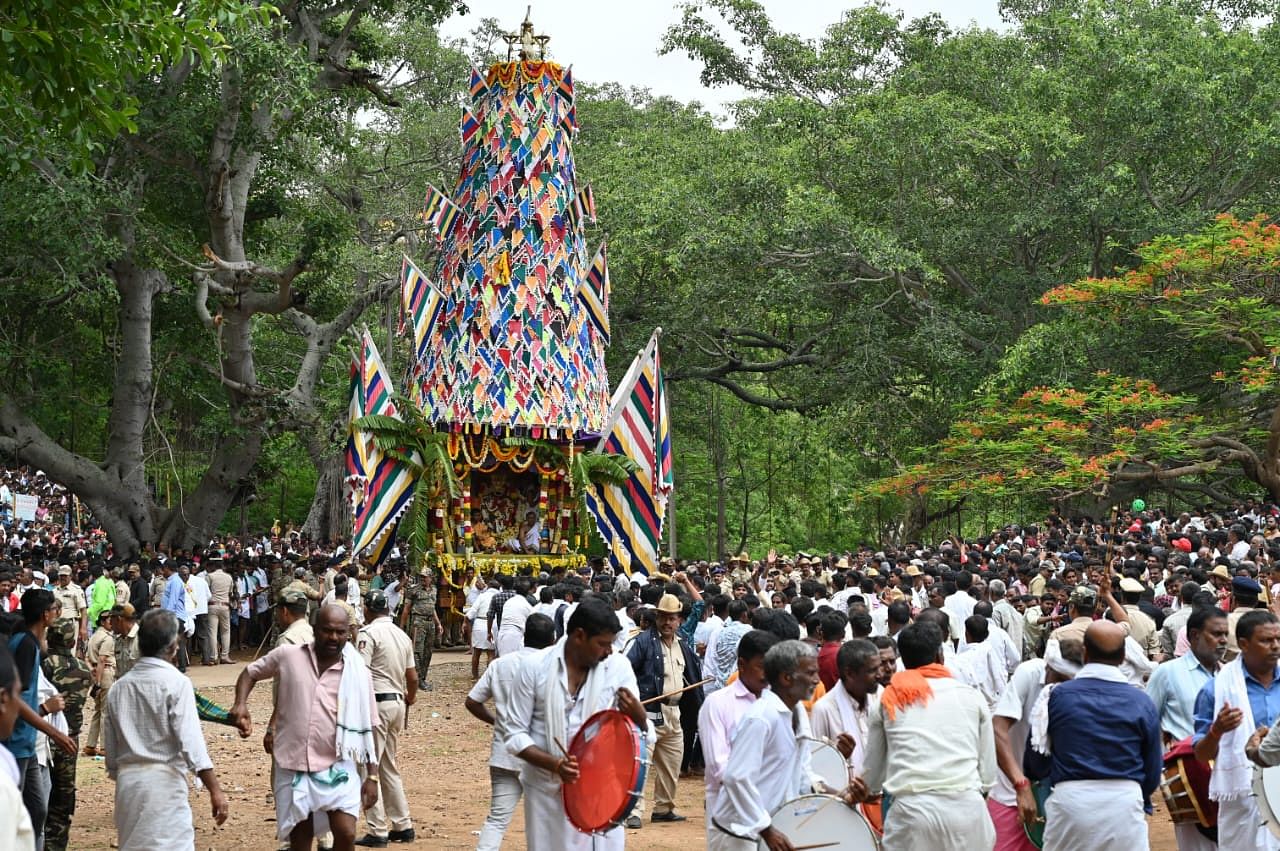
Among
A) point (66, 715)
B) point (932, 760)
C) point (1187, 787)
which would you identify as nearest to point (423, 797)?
point (66, 715)

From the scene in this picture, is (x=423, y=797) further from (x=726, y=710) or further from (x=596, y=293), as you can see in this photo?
(x=596, y=293)

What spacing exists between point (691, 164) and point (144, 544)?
13.6 meters

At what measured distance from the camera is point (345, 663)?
25.8 ft

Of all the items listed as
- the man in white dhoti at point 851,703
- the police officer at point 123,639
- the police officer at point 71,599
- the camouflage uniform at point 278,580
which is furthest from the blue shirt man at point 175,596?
the man in white dhoti at point 851,703

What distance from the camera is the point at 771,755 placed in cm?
647

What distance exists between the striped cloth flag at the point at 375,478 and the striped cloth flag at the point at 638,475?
313cm

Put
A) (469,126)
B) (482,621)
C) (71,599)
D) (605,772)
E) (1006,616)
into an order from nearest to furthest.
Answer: (605,772)
(1006,616)
(71,599)
(482,621)
(469,126)

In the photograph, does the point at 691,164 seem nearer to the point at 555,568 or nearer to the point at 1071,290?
the point at 1071,290

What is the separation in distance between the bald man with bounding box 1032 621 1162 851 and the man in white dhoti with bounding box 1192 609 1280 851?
73 centimetres

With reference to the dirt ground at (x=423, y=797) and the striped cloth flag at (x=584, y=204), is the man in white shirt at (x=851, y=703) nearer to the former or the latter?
the dirt ground at (x=423, y=797)

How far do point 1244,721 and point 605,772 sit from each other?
2.93 metres

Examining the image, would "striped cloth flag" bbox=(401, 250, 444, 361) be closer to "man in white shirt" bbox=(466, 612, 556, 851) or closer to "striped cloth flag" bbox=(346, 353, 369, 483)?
"striped cloth flag" bbox=(346, 353, 369, 483)

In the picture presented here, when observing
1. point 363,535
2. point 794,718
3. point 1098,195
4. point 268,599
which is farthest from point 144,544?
point 794,718

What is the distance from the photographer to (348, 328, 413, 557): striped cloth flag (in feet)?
77.0
